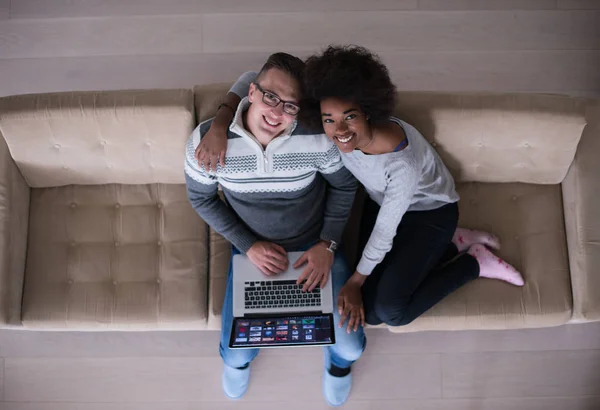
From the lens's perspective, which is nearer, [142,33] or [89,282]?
[89,282]

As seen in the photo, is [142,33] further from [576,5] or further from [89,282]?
[576,5]

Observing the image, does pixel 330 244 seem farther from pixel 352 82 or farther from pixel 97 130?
pixel 97 130

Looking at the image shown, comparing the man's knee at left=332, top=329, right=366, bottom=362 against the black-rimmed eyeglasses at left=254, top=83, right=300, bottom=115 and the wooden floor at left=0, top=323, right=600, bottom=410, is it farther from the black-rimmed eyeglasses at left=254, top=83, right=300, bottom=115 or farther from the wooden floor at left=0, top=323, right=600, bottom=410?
the black-rimmed eyeglasses at left=254, top=83, right=300, bottom=115

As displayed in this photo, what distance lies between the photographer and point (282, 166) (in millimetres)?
1549

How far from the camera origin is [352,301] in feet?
5.60

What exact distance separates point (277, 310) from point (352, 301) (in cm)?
26

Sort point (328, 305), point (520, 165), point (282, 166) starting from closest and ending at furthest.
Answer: point (282, 166) → point (328, 305) → point (520, 165)

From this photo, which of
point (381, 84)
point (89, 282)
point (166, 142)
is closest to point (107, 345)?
point (89, 282)

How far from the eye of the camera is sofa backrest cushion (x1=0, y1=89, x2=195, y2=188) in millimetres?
1646

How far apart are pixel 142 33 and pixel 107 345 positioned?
4.68ft

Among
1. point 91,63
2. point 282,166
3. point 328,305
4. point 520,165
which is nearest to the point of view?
point 282,166

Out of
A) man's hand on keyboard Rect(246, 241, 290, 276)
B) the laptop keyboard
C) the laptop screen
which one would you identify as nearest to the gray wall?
man's hand on keyboard Rect(246, 241, 290, 276)

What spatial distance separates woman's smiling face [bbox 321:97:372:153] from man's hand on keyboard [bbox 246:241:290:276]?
19.9 inches

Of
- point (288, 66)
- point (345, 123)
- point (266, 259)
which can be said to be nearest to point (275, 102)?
point (288, 66)
